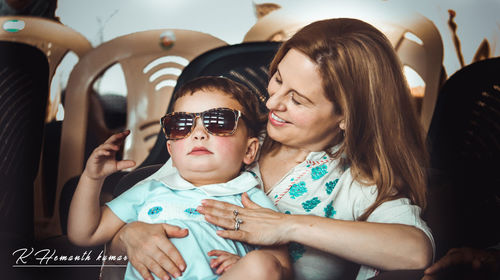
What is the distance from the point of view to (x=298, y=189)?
3.08 ft

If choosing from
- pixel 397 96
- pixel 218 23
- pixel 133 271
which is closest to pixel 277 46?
pixel 218 23

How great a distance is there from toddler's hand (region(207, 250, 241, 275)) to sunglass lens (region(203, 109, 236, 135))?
24cm

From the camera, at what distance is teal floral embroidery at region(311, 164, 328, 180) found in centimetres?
94

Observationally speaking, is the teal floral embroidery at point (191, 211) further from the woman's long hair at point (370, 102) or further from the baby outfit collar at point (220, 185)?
the woman's long hair at point (370, 102)

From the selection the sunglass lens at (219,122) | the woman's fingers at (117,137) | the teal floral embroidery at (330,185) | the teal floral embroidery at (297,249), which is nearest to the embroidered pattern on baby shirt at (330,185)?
the teal floral embroidery at (330,185)

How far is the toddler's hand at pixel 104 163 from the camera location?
2.91 feet

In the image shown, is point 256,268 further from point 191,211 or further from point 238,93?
point 238,93

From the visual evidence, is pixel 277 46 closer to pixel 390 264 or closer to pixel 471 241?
pixel 390 264

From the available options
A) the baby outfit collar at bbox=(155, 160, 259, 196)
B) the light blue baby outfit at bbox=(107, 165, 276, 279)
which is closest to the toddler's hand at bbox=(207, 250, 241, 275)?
the light blue baby outfit at bbox=(107, 165, 276, 279)

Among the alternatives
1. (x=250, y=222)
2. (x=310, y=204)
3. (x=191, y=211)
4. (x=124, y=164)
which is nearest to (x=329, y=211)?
(x=310, y=204)

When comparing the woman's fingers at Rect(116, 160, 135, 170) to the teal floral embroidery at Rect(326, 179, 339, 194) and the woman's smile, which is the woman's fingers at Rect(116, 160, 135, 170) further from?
the teal floral embroidery at Rect(326, 179, 339, 194)

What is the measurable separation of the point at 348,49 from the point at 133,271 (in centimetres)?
63

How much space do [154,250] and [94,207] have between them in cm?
16

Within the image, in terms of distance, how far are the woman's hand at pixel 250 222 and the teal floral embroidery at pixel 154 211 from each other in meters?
0.09
